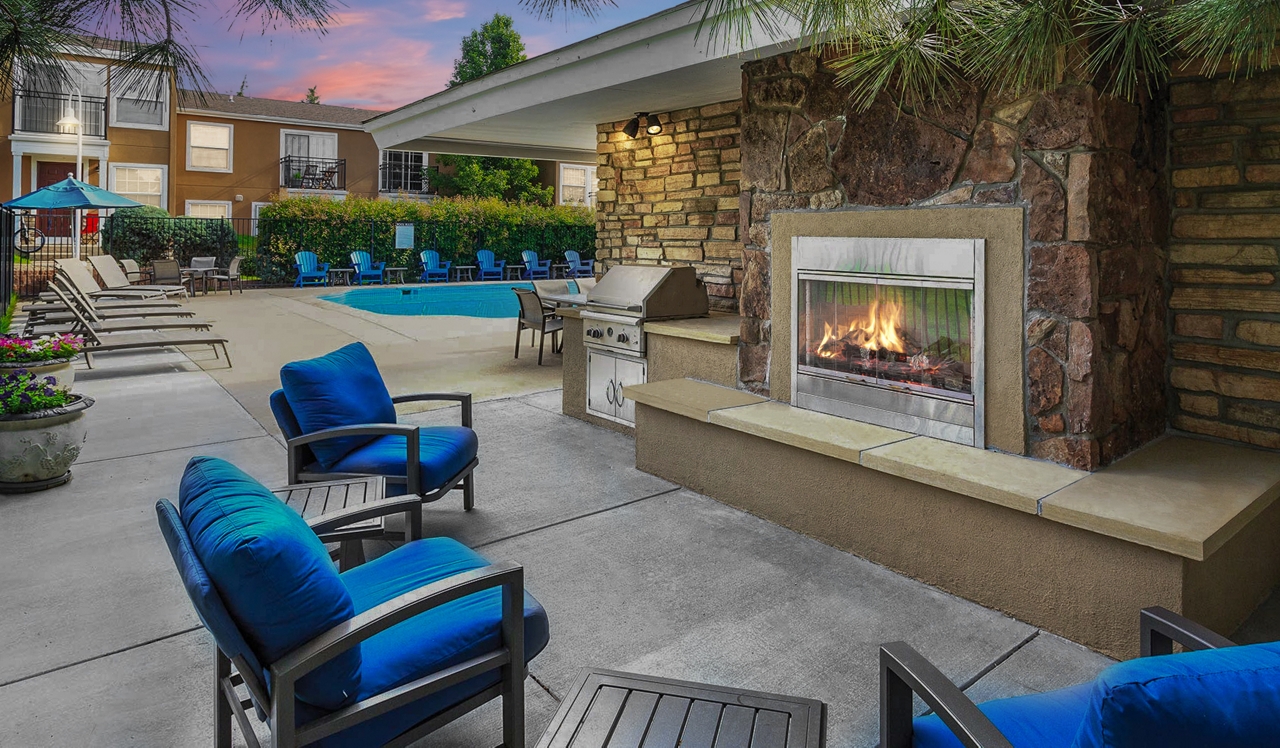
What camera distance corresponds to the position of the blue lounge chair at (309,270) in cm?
1875

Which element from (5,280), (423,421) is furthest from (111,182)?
(423,421)

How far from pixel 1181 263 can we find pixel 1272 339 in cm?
47

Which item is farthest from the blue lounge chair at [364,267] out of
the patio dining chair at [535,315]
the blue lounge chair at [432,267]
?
the patio dining chair at [535,315]

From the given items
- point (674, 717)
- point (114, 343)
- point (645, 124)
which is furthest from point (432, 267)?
point (674, 717)

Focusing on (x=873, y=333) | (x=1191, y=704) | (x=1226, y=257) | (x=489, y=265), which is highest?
(x=489, y=265)

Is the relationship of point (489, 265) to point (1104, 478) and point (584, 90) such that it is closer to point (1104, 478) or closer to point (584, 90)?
point (584, 90)

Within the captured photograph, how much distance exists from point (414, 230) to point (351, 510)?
63.1 ft

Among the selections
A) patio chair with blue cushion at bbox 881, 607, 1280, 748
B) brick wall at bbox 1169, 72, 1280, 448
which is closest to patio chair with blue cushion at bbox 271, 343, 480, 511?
patio chair with blue cushion at bbox 881, 607, 1280, 748

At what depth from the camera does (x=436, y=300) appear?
17.0 m

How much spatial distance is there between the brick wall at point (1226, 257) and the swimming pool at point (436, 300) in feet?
38.6

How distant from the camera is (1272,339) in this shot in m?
3.18

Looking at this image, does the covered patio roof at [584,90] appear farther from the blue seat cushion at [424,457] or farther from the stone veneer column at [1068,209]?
the blue seat cushion at [424,457]

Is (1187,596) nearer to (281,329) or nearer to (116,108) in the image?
(281,329)

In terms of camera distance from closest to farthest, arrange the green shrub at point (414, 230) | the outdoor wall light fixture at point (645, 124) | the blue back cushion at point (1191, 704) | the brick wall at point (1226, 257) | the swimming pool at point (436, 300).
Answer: the blue back cushion at point (1191, 704) → the brick wall at point (1226, 257) → the outdoor wall light fixture at point (645, 124) → the swimming pool at point (436, 300) → the green shrub at point (414, 230)
